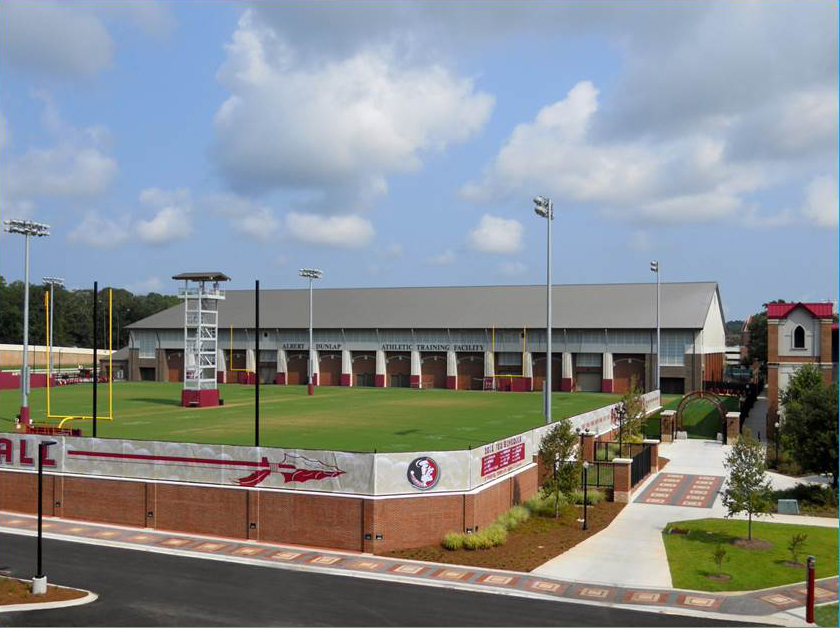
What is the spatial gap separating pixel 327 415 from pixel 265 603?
32.6 meters

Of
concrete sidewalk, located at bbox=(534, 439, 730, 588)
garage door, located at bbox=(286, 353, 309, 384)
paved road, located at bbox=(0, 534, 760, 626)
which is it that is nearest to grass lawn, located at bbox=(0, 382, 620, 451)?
concrete sidewalk, located at bbox=(534, 439, 730, 588)

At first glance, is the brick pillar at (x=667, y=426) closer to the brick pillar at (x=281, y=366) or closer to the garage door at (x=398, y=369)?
the garage door at (x=398, y=369)

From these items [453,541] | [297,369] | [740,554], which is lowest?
[740,554]

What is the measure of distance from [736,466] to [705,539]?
3055 mm

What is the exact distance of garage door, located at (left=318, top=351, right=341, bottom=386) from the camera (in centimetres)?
9162

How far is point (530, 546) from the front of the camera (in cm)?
2786

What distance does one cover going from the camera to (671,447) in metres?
49.3

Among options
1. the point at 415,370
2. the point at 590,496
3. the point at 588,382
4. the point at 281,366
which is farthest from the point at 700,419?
the point at 281,366

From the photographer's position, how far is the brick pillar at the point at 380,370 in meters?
88.5

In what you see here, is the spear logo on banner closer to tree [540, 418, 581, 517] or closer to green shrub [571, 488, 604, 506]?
tree [540, 418, 581, 517]

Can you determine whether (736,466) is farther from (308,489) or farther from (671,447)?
(671,447)

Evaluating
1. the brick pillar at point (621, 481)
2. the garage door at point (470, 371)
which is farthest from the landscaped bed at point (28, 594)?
the garage door at point (470, 371)

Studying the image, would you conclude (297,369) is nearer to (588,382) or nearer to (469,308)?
(469,308)

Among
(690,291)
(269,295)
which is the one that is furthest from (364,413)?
(269,295)
